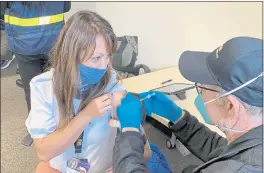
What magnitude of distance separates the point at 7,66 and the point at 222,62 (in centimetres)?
284

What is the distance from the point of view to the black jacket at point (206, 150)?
1064mm

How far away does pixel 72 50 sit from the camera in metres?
1.45

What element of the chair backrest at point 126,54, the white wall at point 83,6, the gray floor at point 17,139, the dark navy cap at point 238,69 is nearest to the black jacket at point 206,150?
the dark navy cap at point 238,69

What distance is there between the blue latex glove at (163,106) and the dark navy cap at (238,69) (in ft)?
1.56

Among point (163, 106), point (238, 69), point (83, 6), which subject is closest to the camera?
point (238, 69)

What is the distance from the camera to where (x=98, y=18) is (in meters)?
1.50

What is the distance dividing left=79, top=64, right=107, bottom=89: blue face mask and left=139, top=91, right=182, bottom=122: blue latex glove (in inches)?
11.4

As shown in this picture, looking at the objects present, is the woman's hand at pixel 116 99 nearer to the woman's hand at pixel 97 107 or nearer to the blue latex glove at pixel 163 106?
the woman's hand at pixel 97 107

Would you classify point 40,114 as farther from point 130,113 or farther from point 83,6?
point 83,6

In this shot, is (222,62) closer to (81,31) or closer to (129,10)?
(81,31)

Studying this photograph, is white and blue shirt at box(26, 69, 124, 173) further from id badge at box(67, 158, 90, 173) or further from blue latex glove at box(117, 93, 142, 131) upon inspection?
blue latex glove at box(117, 93, 142, 131)

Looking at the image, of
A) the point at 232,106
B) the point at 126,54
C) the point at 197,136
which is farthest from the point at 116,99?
the point at 126,54

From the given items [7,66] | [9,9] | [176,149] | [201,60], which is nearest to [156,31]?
[176,149]

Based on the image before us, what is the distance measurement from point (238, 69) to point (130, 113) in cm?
54
